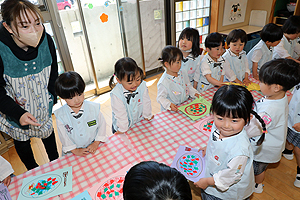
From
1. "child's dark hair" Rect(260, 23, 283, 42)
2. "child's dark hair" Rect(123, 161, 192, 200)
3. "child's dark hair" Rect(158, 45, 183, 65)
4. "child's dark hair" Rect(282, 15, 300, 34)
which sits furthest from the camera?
"child's dark hair" Rect(282, 15, 300, 34)

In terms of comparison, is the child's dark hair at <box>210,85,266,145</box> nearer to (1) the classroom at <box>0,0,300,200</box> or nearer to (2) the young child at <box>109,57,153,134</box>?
(1) the classroom at <box>0,0,300,200</box>

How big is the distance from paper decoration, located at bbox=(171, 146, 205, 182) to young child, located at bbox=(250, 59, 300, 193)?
45 cm

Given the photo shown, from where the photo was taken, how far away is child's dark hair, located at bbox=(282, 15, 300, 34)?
2.47 m

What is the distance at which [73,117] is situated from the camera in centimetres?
128

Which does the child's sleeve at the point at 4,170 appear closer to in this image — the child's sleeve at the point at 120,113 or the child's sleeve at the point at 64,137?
the child's sleeve at the point at 64,137

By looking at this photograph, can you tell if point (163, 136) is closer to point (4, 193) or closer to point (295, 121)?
point (4, 193)

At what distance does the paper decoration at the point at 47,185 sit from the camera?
99 centimetres

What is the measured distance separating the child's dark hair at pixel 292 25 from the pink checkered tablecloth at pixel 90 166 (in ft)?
8.76

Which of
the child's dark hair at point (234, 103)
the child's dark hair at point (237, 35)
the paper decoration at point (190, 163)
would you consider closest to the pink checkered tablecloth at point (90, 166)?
the paper decoration at point (190, 163)

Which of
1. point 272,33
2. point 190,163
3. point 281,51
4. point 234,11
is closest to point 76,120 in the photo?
point 190,163

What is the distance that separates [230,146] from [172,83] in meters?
0.93

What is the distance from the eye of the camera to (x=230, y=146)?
932 mm

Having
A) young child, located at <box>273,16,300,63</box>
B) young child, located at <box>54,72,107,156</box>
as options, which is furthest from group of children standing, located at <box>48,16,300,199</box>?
young child, located at <box>273,16,300,63</box>

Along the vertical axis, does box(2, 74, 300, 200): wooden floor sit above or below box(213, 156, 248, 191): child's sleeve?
below
